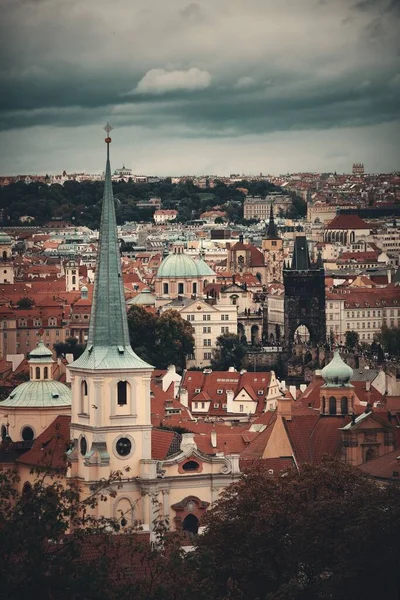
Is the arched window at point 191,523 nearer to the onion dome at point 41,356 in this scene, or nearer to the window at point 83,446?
the window at point 83,446

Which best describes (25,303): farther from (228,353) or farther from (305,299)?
(228,353)

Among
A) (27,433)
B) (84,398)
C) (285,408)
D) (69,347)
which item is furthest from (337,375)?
(69,347)

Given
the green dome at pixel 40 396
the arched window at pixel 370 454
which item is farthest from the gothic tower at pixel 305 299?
the green dome at pixel 40 396

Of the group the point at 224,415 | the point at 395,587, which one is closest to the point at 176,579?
the point at 395,587

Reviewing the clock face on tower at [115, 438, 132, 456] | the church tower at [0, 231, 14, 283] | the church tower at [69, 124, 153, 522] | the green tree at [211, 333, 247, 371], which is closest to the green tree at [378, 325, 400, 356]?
the green tree at [211, 333, 247, 371]

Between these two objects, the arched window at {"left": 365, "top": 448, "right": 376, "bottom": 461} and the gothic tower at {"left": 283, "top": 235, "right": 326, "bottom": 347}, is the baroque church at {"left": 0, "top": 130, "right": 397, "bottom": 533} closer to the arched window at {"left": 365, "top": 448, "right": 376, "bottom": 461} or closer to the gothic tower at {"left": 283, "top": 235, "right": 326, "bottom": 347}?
the arched window at {"left": 365, "top": 448, "right": 376, "bottom": 461}
